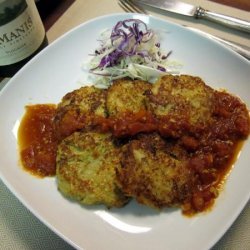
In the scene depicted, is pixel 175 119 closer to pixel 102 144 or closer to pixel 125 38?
pixel 102 144

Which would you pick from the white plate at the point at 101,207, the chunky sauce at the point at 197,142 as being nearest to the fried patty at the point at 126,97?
the chunky sauce at the point at 197,142

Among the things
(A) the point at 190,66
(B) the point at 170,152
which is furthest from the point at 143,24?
(B) the point at 170,152

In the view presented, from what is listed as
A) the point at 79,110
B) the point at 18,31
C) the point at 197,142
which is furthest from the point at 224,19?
the point at 18,31

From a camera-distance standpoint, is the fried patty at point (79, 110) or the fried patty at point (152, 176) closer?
the fried patty at point (152, 176)

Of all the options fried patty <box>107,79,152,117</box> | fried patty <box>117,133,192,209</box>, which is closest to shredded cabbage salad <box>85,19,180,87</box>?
fried patty <box>107,79,152,117</box>

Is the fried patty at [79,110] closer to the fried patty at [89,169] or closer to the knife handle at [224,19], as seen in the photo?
the fried patty at [89,169]

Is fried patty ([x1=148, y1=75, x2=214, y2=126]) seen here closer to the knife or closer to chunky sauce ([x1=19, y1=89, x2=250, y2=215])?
chunky sauce ([x1=19, y1=89, x2=250, y2=215])

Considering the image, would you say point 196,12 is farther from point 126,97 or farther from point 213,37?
point 126,97
